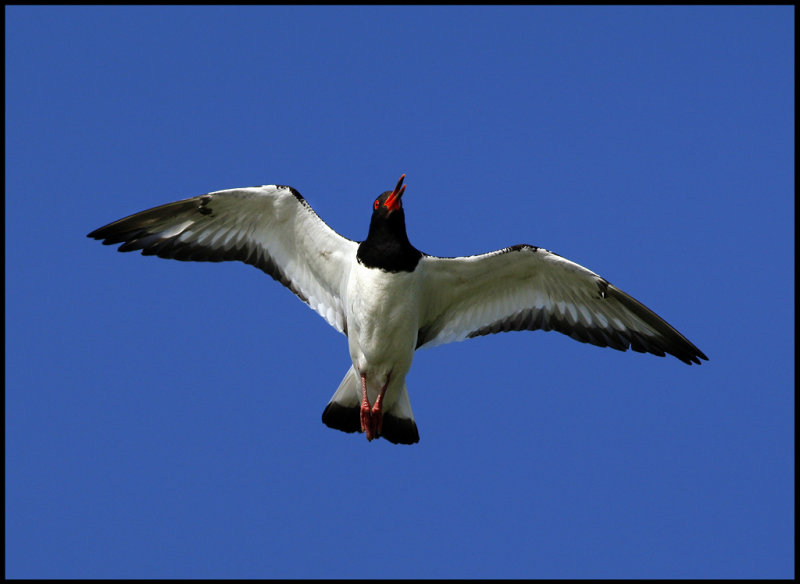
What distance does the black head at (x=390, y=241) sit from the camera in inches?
453

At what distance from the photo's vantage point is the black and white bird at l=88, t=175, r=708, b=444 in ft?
38.6

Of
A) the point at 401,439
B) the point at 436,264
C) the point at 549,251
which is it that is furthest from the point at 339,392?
the point at 549,251

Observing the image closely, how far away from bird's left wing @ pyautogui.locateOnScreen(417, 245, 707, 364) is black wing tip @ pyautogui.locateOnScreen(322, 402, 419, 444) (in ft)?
3.68

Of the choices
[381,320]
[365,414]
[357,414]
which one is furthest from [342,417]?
[381,320]

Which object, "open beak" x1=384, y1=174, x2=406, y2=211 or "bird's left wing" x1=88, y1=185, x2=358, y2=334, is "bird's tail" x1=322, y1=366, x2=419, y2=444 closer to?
"bird's left wing" x1=88, y1=185, x2=358, y2=334

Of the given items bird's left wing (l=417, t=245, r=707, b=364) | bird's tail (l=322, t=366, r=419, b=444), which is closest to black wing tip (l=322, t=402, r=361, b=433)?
bird's tail (l=322, t=366, r=419, b=444)

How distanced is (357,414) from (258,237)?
107 inches

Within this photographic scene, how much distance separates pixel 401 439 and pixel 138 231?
4.40 meters

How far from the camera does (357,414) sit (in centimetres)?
1278

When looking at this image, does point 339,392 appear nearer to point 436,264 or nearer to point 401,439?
point 401,439

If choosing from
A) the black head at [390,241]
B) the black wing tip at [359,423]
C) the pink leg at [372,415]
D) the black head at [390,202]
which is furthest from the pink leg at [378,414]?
the black head at [390,202]

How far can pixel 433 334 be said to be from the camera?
12922 mm

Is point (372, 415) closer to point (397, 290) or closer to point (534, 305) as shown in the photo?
point (397, 290)

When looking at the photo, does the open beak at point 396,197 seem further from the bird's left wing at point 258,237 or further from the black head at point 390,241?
the bird's left wing at point 258,237
